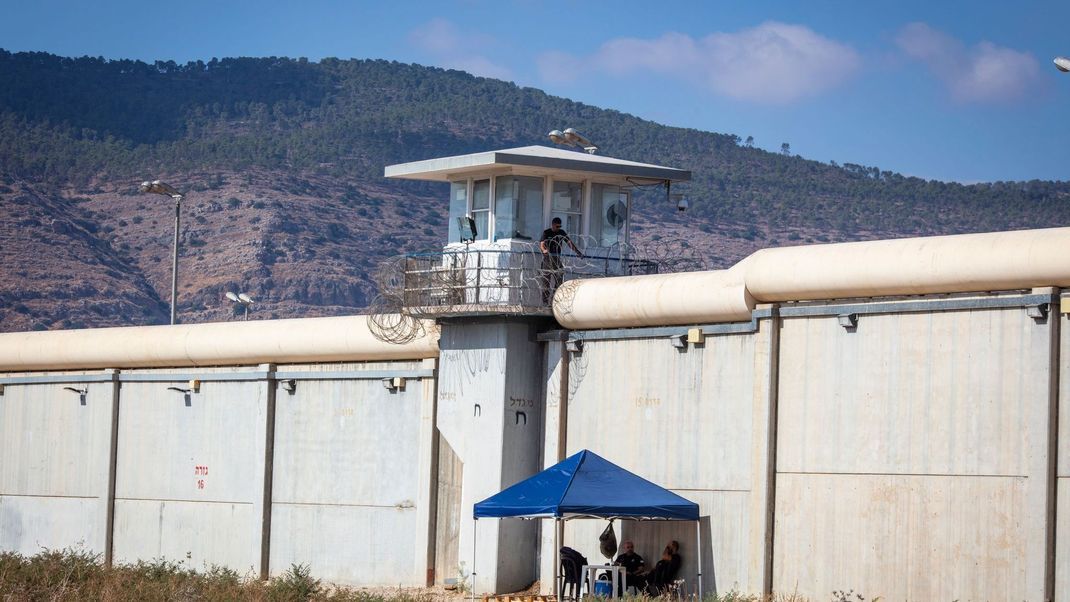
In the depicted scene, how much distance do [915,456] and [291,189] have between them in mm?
96243

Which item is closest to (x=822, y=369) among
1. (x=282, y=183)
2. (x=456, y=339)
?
(x=456, y=339)

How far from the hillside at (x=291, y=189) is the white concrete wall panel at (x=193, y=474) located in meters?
Answer: 56.0

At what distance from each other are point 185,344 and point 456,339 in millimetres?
8110

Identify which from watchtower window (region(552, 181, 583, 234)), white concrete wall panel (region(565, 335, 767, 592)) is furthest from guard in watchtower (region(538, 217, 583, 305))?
Result: white concrete wall panel (region(565, 335, 767, 592))

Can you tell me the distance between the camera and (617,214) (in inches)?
1070

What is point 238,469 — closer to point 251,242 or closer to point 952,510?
point 952,510

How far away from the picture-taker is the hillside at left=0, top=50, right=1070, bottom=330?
9756 cm

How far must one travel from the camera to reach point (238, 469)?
103ft

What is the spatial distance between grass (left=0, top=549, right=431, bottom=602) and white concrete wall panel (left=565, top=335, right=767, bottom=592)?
12.2 ft

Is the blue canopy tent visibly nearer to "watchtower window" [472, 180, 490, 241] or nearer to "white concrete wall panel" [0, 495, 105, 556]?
"watchtower window" [472, 180, 490, 241]

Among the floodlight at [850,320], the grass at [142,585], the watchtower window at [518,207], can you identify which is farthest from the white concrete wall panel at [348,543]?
→ the floodlight at [850,320]

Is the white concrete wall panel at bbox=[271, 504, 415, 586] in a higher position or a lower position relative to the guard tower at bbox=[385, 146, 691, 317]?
lower

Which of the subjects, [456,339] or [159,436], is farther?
[159,436]

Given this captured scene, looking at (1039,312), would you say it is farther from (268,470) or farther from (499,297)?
(268,470)
